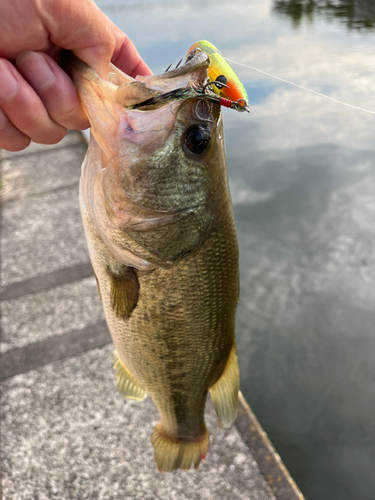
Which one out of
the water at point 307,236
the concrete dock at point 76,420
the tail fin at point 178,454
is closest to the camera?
the tail fin at point 178,454

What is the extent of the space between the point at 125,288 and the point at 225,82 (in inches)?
28.9

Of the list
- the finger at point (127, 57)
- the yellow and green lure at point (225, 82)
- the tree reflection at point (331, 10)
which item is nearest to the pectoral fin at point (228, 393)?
the yellow and green lure at point (225, 82)

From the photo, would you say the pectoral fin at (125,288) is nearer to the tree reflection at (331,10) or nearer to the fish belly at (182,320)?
the fish belly at (182,320)

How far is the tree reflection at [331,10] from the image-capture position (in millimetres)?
8992

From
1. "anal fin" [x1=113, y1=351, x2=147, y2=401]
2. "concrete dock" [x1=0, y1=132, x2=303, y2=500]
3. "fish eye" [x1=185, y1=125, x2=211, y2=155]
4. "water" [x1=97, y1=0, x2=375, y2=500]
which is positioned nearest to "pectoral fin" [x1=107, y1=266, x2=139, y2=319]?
"fish eye" [x1=185, y1=125, x2=211, y2=155]

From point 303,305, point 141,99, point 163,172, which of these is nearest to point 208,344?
point 163,172

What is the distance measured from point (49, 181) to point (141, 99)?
4.61m

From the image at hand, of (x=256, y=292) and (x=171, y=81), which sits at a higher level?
(x=171, y=81)

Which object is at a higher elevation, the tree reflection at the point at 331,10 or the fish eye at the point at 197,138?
the fish eye at the point at 197,138

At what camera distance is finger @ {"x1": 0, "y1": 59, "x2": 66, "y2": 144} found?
1.01 m

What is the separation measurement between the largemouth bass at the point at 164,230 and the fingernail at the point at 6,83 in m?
0.18

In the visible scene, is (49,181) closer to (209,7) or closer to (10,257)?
(10,257)

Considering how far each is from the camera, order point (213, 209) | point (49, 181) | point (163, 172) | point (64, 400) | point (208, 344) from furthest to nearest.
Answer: point (49, 181)
point (64, 400)
point (208, 344)
point (213, 209)
point (163, 172)

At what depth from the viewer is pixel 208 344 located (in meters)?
1.50
